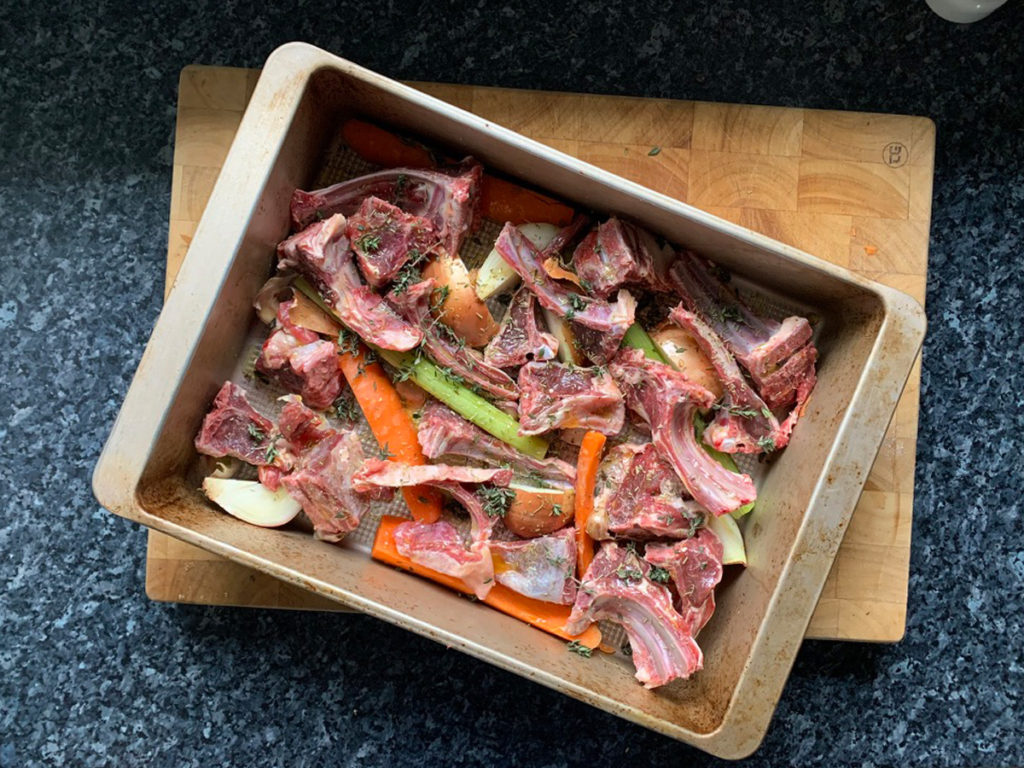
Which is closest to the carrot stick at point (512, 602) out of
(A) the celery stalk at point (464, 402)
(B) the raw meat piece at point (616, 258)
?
(A) the celery stalk at point (464, 402)

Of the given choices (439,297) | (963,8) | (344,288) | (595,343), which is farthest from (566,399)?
(963,8)

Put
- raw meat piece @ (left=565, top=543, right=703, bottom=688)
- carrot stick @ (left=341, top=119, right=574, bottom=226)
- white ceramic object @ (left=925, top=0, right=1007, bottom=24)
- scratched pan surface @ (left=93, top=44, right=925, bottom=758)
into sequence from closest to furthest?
scratched pan surface @ (left=93, top=44, right=925, bottom=758)
raw meat piece @ (left=565, top=543, right=703, bottom=688)
carrot stick @ (left=341, top=119, right=574, bottom=226)
white ceramic object @ (left=925, top=0, right=1007, bottom=24)

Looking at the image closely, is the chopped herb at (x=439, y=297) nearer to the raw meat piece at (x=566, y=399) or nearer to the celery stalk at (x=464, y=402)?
the celery stalk at (x=464, y=402)

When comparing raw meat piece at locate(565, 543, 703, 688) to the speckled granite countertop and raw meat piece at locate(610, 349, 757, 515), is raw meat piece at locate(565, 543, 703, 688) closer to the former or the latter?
raw meat piece at locate(610, 349, 757, 515)

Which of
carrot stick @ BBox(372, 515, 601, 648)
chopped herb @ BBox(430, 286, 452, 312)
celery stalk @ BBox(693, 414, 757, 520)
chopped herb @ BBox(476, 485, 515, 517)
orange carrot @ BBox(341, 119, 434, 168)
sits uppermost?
orange carrot @ BBox(341, 119, 434, 168)

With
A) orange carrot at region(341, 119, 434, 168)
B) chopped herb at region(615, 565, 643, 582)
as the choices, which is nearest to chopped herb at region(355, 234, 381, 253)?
orange carrot at region(341, 119, 434, 168)

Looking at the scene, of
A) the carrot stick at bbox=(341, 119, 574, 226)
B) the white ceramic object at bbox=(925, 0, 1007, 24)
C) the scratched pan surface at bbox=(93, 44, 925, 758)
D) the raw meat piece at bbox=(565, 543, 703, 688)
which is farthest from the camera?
the white ceramic object at bbox=(925, 0, 1007, 24)

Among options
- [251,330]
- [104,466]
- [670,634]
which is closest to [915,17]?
[670,634]

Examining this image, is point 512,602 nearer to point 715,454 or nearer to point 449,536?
point 449,536
